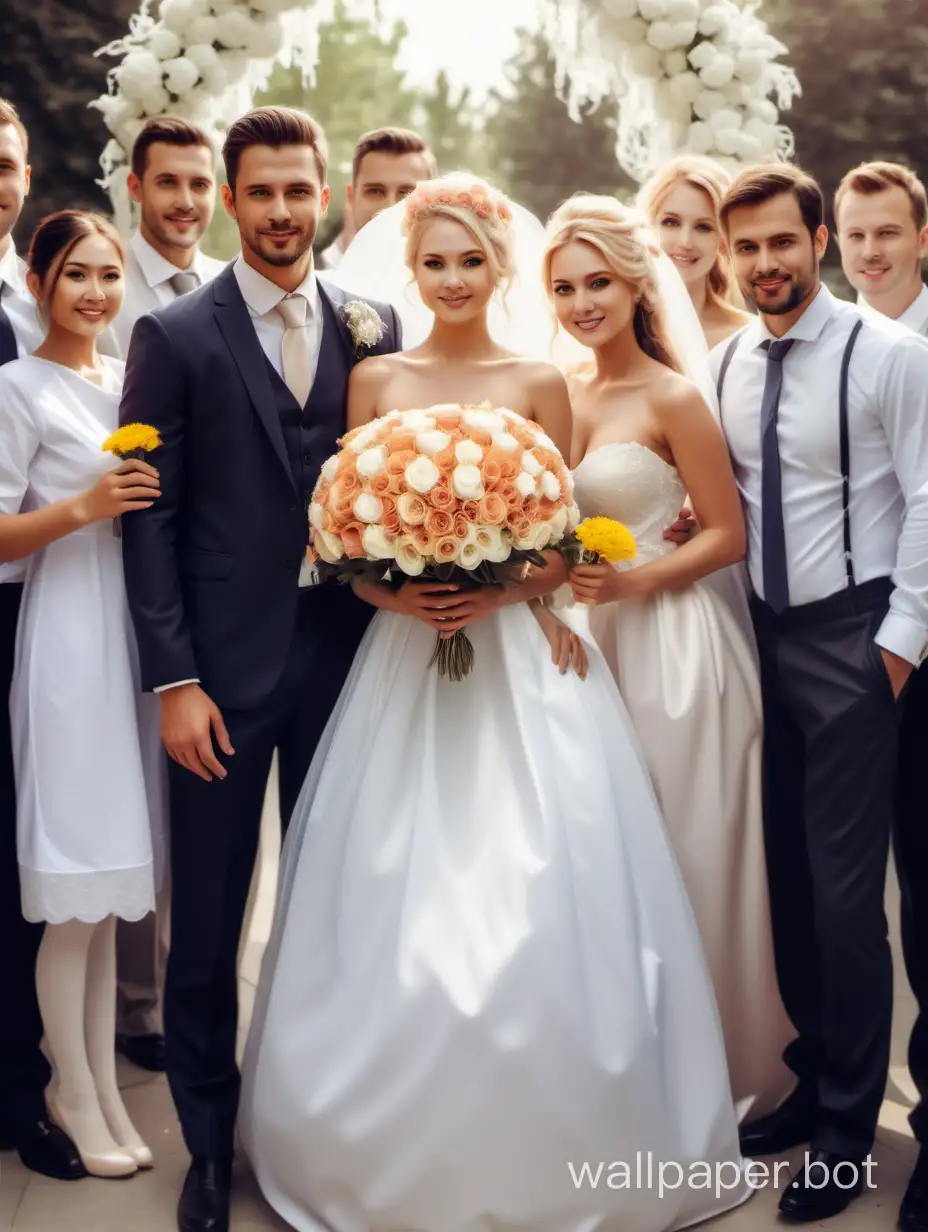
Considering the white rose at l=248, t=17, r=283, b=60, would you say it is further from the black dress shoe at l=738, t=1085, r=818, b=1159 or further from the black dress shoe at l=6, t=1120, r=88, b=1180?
the black dress shoe at l=738, t=1085, r=818, b=1159

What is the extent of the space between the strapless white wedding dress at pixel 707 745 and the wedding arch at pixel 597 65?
2.40 m

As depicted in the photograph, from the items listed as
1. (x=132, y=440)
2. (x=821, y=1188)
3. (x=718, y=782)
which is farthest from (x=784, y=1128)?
(x=132, y=440)

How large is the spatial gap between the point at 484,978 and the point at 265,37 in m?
4.07

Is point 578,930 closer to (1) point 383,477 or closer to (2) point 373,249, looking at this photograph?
(1) point 383,477

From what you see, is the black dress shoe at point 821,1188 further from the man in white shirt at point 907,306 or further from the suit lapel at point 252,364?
the suit lapel at point 252,364

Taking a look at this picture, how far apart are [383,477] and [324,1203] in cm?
173

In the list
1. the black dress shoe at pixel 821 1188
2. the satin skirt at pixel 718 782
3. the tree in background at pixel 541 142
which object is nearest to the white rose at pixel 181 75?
the satin skirt at pixel 718 782

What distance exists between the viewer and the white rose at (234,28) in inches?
231

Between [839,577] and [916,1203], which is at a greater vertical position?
[839,577]

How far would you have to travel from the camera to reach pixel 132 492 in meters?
3.69

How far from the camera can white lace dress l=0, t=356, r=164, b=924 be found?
3912mm

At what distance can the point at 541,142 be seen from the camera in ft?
92.3

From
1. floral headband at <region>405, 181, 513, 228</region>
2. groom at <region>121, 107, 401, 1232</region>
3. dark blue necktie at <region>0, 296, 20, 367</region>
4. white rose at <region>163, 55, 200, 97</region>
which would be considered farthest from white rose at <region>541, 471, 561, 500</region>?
white rose at <region>163, 55, 200, 97</region>

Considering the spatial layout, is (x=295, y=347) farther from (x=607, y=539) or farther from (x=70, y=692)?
(x=70, y=692)
